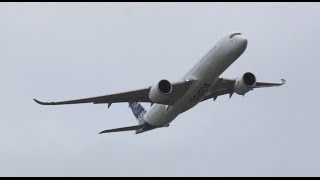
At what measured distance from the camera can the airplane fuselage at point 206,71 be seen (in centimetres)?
4881

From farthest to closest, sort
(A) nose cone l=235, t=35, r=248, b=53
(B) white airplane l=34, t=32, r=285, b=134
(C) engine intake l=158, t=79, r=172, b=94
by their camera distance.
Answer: (C) engine intake l=158, t=79, r=172, b=94 → (B) white airplane l=34, t=32, r=285, b=134 → (A) nose cone l=235, t=35, r=248, b=53

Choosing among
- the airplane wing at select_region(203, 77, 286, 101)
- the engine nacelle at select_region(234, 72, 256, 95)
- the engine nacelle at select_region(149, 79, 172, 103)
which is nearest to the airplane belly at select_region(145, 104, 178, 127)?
the engine nacelle at select_region(149, 79, 172, 103)

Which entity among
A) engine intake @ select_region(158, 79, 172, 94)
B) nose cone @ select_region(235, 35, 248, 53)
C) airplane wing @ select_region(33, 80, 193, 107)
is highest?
nose cone @ select_region(235, 35, 248, 53)

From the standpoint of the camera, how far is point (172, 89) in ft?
169

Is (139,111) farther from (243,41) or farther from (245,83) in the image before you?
(243,41)

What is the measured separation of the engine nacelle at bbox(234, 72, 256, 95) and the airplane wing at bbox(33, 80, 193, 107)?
471 cm

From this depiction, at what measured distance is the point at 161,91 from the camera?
167 ft

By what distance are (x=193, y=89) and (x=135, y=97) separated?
527 cm

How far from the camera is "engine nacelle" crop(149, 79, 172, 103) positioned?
50656 mm

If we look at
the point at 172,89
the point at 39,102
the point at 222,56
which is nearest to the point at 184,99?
the point at 172,89

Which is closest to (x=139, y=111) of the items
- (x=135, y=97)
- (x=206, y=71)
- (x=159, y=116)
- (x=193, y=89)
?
(x=159, y=116)

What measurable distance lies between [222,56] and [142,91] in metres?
7.44

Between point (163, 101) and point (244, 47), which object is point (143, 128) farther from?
point (244, 47)

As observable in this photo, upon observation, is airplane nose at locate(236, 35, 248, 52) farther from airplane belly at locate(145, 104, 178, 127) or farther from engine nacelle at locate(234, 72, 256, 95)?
airplane belly at locate(145, 104, 178, 127)
